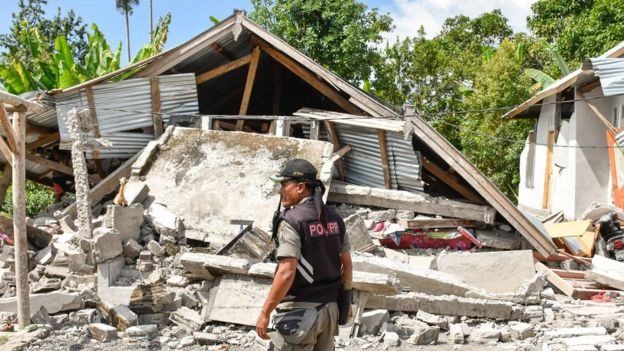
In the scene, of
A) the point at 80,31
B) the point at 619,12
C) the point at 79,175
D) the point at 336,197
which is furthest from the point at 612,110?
the point at 80,31

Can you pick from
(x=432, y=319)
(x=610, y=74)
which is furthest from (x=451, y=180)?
(x=432, y=319)

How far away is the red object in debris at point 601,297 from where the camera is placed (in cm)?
827

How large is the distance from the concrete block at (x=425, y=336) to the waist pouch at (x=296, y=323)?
2.77m

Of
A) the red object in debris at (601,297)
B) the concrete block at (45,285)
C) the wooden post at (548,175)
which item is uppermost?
the wooden post at (548,175)

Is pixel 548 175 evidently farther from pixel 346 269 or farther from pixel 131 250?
pixel 346 269

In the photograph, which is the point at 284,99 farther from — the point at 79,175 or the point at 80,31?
the point at 80,31

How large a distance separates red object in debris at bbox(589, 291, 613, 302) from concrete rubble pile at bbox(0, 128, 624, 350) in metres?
0.27

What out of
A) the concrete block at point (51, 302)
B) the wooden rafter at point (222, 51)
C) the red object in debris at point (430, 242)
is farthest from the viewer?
the wooden rafter at point (222, 51)

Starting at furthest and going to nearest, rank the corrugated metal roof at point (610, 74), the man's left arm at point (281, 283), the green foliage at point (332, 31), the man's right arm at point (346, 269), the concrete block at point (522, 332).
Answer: the green foliage at point (332, 31), the corrugated metal roof at point (610, 74), the concrete block at point (522, 332), the man's right arm at point (346, 269), the man's left arm at point (281, 283)

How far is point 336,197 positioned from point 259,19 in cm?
1303

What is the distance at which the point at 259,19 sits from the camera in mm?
22094

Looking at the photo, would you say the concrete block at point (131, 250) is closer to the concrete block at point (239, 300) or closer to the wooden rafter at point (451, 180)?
the concrete block at point (239, 300)

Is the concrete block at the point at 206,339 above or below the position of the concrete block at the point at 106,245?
below

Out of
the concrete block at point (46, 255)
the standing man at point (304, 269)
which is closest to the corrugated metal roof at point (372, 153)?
the concrete block at point (46, 255)
